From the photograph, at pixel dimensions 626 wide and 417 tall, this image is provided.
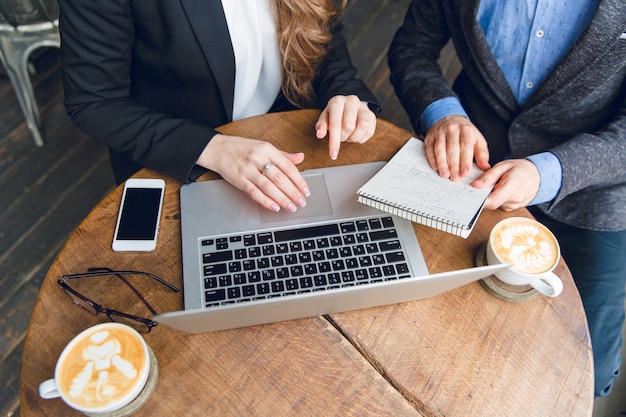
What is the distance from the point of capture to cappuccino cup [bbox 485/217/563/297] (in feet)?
2.57

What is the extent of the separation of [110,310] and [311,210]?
39 centimetres

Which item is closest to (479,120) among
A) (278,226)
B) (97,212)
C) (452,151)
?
(452,151)

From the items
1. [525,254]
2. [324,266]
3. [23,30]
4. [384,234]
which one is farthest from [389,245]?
[23,30]

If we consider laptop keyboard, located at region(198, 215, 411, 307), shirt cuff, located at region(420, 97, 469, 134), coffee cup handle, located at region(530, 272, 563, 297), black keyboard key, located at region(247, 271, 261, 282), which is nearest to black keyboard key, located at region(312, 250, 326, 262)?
laptop keyboard, located at region(198, 215, 411, 307)

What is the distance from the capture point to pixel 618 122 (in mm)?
1044

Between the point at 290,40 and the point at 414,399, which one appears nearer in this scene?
the point at 414,399

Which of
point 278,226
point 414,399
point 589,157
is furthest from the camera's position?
point 589,157

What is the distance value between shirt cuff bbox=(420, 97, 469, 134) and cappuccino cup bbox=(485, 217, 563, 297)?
36 cm

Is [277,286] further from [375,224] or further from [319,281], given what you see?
[375,224]

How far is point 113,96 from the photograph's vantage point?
40.4 inches

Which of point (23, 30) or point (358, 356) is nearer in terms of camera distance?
point (358, 356)

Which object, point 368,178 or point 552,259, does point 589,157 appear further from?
point 368,178

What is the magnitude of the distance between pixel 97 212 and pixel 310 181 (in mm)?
415

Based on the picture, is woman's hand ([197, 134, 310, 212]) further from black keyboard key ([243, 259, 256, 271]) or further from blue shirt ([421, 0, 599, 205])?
blue shirt ([421, 0, 599, 205])
